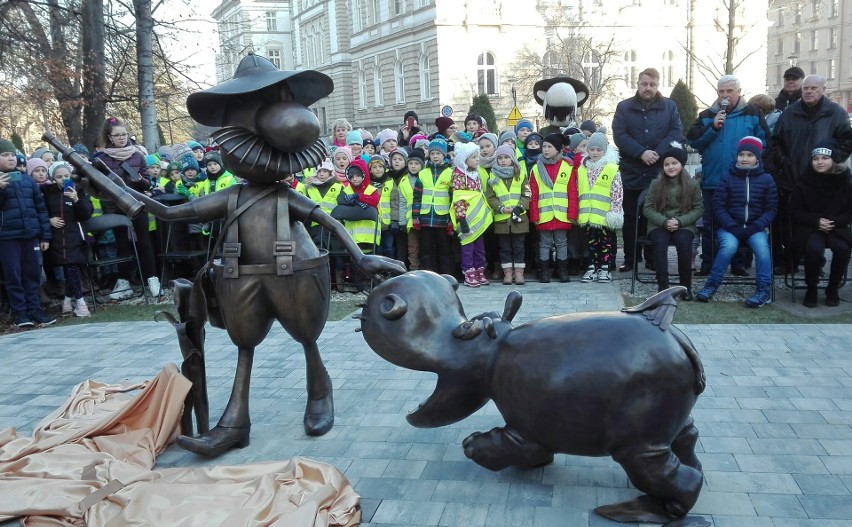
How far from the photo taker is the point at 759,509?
312 cm

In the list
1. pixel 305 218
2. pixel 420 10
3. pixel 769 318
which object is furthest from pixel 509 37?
pixel 305 218

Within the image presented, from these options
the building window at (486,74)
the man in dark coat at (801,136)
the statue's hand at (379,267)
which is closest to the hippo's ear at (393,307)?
the statue's hand at (379,267)

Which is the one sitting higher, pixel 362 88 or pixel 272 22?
pixel 272 22

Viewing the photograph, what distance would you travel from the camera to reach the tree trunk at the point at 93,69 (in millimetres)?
14422

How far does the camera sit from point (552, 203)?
27.7 feet

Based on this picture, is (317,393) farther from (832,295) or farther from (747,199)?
(832,295)

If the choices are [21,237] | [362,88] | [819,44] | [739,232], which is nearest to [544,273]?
[739,232]

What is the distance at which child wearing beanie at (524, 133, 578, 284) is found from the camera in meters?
8.45

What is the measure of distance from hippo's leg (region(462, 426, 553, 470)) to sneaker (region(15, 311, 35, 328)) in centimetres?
652

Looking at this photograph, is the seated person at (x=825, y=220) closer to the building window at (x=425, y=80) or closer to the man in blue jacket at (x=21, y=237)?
the man in blue jacket at (x=21, y=237)

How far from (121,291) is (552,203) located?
230 inches

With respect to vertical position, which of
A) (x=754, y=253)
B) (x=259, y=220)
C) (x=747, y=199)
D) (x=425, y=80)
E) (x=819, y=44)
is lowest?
(x=754, y=253)

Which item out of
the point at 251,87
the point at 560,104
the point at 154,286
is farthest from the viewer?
the point at 560,104

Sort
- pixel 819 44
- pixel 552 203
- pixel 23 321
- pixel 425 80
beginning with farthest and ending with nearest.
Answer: pixel 819 44 → pixel 425 80 → pixel 552 203 → pixel 23 321
